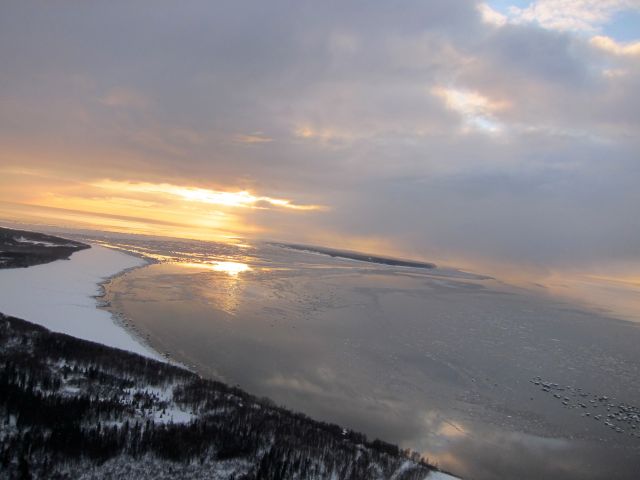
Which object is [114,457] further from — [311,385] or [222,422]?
[311,385]

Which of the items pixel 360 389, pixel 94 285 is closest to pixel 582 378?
pixel 360 389

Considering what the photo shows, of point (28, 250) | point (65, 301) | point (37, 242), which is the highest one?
point (37, 242)

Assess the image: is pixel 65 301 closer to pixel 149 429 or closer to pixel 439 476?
pixel 149 429

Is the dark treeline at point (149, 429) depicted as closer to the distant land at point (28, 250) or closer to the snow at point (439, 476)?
the snow at point (439, 476)

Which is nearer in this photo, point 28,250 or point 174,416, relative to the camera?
point 174,416

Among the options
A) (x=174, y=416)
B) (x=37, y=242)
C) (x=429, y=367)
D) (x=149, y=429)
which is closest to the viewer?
(x=149, y=429)

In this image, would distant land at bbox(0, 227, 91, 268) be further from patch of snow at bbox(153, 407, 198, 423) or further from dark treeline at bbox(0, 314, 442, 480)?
patch of snow at bbox(153, 407, 198, 423)

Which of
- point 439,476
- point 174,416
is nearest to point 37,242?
point 174,416
